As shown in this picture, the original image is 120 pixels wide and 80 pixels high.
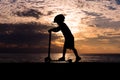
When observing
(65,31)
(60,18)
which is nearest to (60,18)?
(60,18)

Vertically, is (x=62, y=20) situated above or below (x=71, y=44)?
above

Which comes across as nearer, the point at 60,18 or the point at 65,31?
the point at 60,18

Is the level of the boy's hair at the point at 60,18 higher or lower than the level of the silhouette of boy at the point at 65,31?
higher

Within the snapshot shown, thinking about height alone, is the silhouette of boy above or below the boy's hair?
below

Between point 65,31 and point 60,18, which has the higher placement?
point 60,18

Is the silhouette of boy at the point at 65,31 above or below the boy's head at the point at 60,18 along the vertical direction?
below

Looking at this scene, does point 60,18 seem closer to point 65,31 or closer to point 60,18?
point 60,18

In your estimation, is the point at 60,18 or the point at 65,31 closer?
the point at 60,18
